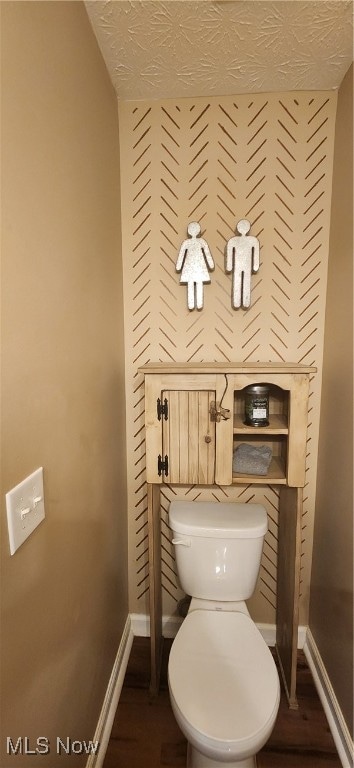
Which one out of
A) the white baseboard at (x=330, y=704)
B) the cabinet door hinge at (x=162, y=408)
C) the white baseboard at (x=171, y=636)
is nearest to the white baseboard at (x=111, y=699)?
the white baseboard at (x=171, y=636)

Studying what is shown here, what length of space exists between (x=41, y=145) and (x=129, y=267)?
2.43ft

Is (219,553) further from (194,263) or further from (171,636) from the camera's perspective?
(194,263)

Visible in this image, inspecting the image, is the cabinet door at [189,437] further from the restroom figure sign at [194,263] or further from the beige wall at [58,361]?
the restroom figure sign at [194,263]

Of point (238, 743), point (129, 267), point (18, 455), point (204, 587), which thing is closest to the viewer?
point (18, 455)

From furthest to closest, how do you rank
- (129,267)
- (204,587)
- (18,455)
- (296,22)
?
(129,267) → (204,587) → (296,22) → (18,455)

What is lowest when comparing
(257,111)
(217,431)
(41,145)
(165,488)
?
(165,488)

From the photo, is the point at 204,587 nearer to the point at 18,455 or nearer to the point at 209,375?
the point at 209,375

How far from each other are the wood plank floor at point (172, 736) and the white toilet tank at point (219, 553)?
489 mm

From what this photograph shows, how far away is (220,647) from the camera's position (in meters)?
1.14

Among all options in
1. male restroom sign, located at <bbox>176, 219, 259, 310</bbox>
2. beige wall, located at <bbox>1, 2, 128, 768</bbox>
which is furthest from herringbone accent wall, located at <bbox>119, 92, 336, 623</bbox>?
beige wall, located at <bbox>1, 2, 128, 768</bbox>

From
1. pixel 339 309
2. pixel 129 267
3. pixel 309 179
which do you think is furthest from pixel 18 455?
pixel 309 179

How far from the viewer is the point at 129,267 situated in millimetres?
1488

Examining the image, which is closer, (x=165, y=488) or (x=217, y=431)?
(x=217, y=431)

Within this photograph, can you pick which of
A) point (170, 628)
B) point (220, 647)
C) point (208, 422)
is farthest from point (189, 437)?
point (170, 628)
